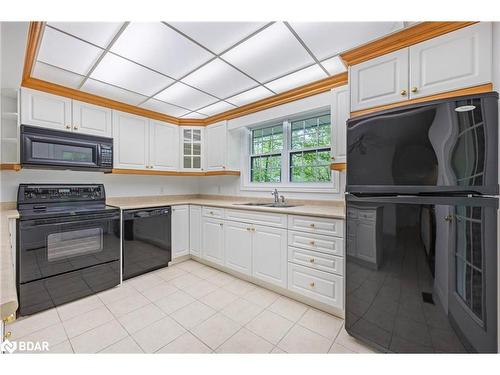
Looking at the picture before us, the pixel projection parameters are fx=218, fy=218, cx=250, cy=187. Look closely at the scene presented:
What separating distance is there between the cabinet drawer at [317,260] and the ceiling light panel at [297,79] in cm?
178

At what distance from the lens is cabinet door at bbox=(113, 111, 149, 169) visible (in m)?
2.94

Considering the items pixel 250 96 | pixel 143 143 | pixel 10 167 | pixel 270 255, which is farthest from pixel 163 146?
pixel 270 255

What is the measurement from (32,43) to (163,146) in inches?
76.0

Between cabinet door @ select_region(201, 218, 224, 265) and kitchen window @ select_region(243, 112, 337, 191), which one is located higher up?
kitchen window @ select_region(243, 112, 337, 191)

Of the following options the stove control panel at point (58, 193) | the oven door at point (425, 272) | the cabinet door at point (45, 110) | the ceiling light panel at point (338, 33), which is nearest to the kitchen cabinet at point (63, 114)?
the cabinet door at point (45, 110)

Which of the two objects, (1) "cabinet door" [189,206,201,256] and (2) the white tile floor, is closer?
(2) the white tile floor

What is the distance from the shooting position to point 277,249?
2.32m

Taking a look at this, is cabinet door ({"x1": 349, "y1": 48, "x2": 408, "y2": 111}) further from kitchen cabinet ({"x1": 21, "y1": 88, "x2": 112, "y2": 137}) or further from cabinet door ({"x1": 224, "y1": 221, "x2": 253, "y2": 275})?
kitchen cabinet ({"x1": 21, "y1": 88, "x2": 112, "y2": 137})

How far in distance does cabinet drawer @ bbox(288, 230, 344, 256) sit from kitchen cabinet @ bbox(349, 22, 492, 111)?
113 centimetres

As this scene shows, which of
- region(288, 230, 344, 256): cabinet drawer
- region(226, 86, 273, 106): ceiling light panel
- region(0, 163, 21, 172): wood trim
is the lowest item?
region(288, 230, 344, 256): cabinet drawer

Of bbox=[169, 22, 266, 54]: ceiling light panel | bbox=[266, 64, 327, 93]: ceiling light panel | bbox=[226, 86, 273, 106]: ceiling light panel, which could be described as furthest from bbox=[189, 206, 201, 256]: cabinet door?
bbox=[169, 22, 266, 54]: ceiling light panel

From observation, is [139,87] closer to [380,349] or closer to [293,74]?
[293,74]

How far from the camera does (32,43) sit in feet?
5.20

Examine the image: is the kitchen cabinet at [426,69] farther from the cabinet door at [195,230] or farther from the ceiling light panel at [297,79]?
the cabinet door at [195,230]
